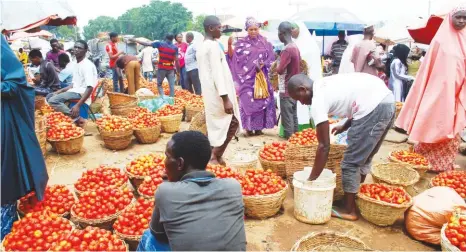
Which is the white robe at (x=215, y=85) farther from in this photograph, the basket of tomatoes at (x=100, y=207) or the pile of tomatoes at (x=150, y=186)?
the basket of tomatoes at (x=100, y=207)

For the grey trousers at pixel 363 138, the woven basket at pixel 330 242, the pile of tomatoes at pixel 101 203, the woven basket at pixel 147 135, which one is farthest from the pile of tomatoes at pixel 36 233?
the woven basket at pixel 147 135

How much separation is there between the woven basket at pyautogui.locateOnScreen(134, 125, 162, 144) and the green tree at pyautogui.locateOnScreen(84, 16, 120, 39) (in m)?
78.8

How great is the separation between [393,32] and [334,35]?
5.28 meters

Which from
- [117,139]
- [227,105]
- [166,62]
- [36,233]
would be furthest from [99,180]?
[166,62]

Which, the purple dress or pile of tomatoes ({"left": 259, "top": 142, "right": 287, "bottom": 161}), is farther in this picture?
the purple dress

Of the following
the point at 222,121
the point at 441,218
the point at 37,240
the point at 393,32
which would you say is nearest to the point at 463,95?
the point at 441,218

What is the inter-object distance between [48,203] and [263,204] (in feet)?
7.09

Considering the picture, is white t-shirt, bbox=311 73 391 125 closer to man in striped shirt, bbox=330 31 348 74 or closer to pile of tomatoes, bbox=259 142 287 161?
pile of tomatoes, bbox=259 142 287 161

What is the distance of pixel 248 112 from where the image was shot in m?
7.75

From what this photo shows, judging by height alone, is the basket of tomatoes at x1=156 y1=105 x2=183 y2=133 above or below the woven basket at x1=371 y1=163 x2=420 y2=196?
above

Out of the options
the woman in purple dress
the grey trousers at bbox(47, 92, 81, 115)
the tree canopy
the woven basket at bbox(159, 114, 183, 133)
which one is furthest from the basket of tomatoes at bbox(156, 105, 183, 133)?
the tree canopy

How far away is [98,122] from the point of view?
6945 mm

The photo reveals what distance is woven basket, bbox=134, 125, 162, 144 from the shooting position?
7.11 m

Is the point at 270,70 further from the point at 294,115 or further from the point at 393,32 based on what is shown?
the point at 393,32
